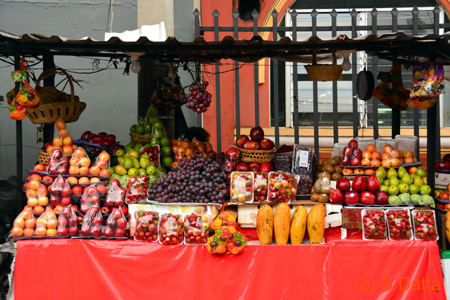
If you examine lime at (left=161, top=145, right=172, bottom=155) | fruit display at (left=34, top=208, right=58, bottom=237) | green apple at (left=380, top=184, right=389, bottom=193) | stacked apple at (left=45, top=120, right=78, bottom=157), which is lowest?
fruit display at (left=34, top=208, right=58, bottom=237)

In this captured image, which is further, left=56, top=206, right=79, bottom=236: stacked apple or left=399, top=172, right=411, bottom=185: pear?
left=399, top=172, right=411, bottom=185: pear

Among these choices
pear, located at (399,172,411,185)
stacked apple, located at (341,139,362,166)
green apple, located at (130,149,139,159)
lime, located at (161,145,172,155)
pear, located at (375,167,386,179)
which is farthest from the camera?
lime, located at (161,145,172,155)

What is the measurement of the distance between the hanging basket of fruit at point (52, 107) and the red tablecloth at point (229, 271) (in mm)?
1529

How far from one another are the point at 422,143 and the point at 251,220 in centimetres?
460

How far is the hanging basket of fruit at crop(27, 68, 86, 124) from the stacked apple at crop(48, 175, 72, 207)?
2.92 ft

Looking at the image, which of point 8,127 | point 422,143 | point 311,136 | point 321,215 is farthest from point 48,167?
point 422,143

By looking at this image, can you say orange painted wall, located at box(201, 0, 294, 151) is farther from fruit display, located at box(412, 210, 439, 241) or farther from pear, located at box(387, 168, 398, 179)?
fruit display, located at box(412, 210, 439, 241)

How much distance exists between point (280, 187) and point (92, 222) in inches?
80.6

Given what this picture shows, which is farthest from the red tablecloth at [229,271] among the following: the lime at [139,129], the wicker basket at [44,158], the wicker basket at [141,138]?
the lime at [139,129]

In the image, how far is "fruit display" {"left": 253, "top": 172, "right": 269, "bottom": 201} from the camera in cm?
463

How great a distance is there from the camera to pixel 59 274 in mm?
4230

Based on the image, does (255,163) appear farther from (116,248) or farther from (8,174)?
(8,174)

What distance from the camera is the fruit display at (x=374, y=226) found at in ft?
14.1

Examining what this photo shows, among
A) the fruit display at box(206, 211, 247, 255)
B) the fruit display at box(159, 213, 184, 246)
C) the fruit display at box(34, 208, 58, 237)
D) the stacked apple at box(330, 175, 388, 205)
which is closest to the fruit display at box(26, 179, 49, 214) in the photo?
the fruit display at box(34, 208, 58, 237)
